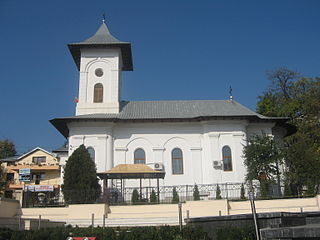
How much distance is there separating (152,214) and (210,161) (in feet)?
29.8

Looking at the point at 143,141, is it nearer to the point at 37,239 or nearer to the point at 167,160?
the point at 167,160

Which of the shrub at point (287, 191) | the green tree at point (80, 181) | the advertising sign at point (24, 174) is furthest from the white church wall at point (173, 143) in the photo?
the advertising sign at point (24, 174)

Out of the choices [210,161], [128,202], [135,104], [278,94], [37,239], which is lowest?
[37,239]

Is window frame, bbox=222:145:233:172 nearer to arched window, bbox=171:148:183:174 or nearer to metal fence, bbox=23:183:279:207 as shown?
metal fence, bbox=23:183:279:207

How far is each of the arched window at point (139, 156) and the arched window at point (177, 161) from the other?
2.21m

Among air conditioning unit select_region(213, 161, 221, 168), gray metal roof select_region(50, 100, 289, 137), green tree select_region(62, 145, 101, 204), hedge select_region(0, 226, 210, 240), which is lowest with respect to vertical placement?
hedge select_region(0, 226, 210, 240)

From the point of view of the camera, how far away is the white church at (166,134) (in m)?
25.9

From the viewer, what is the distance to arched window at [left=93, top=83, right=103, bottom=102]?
2891cm

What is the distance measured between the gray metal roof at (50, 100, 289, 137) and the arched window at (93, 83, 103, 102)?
1.96 m

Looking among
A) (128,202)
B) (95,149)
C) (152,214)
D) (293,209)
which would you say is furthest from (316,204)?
(95,149)

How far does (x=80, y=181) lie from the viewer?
66.9 feet

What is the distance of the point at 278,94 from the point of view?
38188 mm

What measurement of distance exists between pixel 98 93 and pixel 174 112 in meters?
6.51

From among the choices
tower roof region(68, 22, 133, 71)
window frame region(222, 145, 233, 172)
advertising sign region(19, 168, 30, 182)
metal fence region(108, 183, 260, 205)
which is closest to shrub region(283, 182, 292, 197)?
metal fence region(108, 183, 260, 205)
